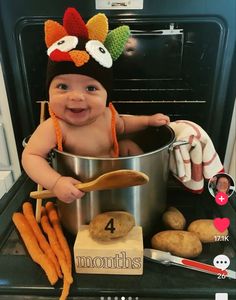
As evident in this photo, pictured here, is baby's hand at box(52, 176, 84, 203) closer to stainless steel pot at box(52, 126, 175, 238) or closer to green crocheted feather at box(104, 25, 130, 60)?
stainless steel pot at box(52, 126, 175, 238)

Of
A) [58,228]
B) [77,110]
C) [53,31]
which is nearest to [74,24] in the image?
[53,31]

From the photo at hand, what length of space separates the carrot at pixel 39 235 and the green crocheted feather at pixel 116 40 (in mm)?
335

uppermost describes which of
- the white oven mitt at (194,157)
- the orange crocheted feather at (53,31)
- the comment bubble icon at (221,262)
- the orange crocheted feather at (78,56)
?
the orange crocheted feather at (53,31)

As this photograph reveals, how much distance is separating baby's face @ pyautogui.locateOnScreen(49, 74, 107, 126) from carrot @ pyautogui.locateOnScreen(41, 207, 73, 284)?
202 mm

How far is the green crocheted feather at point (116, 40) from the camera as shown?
514mm

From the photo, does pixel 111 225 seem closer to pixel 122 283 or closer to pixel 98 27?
pixel 122 283

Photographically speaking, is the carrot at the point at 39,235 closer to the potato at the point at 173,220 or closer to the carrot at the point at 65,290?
the carrot at the point at 65,290

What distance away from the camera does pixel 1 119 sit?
72 cm

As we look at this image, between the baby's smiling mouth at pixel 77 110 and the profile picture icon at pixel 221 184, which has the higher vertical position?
the baby's smiling mouth at pixel 77 110

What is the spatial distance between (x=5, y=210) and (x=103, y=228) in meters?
0.25

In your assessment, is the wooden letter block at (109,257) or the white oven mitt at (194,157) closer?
the wooden letter block at (109,257)

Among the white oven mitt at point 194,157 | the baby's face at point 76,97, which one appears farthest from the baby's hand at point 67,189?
the white oven mitt at point 194,157

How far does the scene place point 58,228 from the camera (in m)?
0.58

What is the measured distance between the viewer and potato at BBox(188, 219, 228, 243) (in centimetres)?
55
